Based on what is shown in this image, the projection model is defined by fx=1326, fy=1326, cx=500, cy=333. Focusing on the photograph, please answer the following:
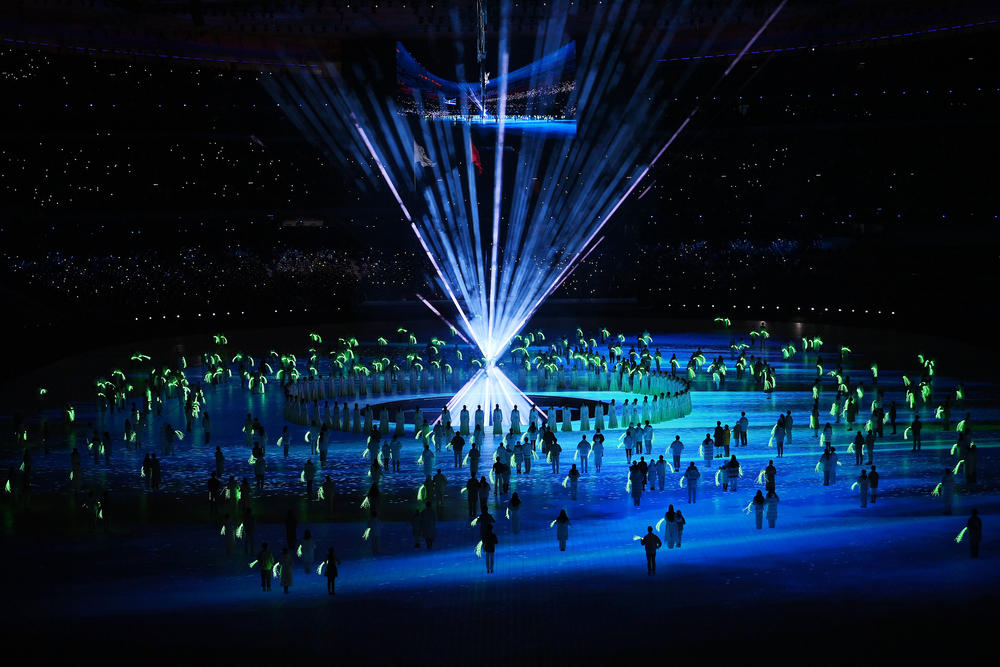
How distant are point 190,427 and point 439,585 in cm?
1376

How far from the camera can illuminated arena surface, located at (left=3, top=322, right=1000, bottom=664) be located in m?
15.0

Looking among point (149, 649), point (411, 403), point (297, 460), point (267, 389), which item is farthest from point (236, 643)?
point (267, 389)

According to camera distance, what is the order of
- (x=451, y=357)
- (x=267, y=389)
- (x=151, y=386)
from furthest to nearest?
(x=451, y=357)
(x=267, y=389)
(x=151, y=386)

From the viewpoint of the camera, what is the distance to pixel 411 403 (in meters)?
32.6

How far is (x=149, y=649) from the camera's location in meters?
14.9

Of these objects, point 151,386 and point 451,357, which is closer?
point 151,386

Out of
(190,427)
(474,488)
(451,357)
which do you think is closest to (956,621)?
(474,488)

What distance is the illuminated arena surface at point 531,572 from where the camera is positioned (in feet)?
49.3

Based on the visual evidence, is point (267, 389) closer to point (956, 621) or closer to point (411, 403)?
point (411, 403)

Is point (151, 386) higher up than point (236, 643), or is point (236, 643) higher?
point (151, 386)

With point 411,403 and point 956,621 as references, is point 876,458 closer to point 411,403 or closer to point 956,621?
point 956,621

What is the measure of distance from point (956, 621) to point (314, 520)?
9.80 metres

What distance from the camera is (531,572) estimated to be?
17797 mm

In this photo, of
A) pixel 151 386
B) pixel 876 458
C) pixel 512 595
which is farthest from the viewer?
pixel 151 386
